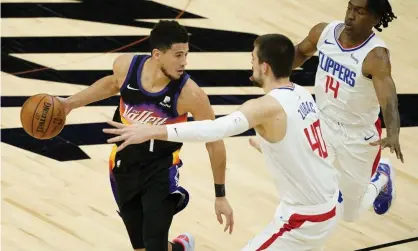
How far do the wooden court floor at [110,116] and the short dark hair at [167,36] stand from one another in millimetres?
1935

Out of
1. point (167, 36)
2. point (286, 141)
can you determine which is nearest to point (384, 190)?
Answer: point (286, 141)

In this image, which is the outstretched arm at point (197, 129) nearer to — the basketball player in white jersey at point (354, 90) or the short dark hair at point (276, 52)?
the short dark hair at point (276, 52)

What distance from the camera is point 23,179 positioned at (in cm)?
834

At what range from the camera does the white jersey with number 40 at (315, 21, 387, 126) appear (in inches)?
277

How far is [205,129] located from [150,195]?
121 cm

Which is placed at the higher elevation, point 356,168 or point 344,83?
point 344,83

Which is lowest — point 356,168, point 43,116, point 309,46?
point 356,168

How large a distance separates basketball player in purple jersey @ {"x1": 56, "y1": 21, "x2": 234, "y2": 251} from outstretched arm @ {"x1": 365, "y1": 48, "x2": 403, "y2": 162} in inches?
46.7

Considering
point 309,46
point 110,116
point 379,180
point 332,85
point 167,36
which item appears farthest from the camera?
point 110,116

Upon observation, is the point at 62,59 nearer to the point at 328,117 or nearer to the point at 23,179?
the point at 23,179

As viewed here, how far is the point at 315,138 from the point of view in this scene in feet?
18.8

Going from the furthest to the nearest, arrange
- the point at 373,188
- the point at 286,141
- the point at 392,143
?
the point at 373,188, the point at 392,143, the point at 286,141

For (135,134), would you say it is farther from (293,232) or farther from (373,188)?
(373,188)

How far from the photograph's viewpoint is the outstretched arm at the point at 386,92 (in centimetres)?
660
